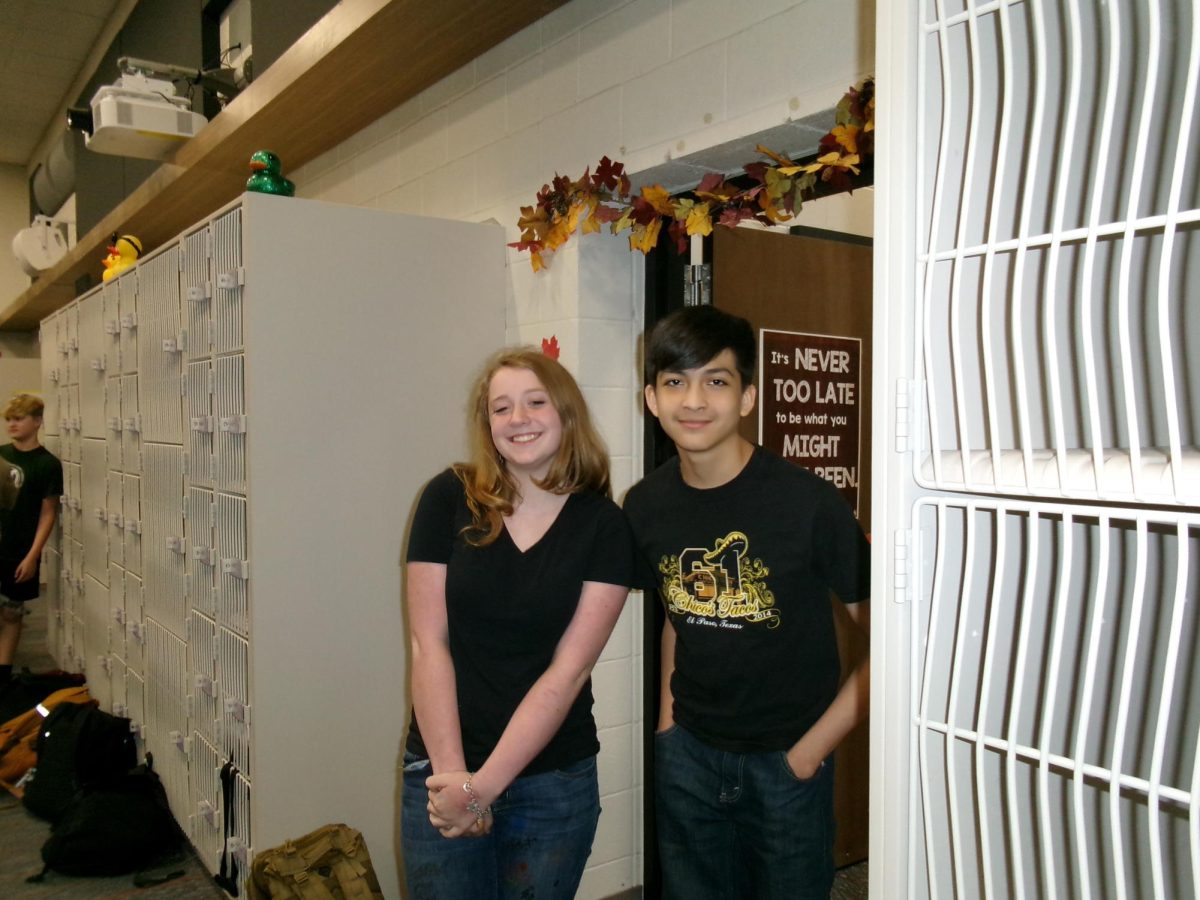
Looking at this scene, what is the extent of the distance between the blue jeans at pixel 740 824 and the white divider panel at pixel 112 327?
2.74 metres

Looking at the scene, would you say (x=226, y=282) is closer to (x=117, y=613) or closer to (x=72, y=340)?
(x=117, y=613)

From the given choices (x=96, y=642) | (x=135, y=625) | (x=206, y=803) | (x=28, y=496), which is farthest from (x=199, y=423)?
(x=28, y=496)

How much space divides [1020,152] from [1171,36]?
17 centimetres

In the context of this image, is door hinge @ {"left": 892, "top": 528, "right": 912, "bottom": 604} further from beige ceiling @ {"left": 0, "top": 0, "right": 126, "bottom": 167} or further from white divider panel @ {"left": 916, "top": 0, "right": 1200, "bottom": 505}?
beige ceiling @ {"left": 0, "top": 0, "right": 126, "bottom": 167}

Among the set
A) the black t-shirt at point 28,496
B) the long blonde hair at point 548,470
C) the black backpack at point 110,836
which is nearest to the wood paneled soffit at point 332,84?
the long blonde hair at point 548,470

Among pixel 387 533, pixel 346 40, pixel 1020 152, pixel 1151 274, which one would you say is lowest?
pixel 387 533

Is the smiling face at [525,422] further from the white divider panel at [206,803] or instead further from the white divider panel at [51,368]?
the white divider panel at [51,368]

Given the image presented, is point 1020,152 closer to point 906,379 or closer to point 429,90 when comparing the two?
point 906,379

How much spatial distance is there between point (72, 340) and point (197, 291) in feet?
6.97

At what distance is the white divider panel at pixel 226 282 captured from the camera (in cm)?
214

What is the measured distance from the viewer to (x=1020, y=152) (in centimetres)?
98

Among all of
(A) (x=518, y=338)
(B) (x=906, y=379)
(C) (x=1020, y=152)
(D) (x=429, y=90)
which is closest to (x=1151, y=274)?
(C) (x=1020, y=152)

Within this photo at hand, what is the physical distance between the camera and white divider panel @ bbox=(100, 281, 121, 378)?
3229 millimetres

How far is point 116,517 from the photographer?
3.38m
